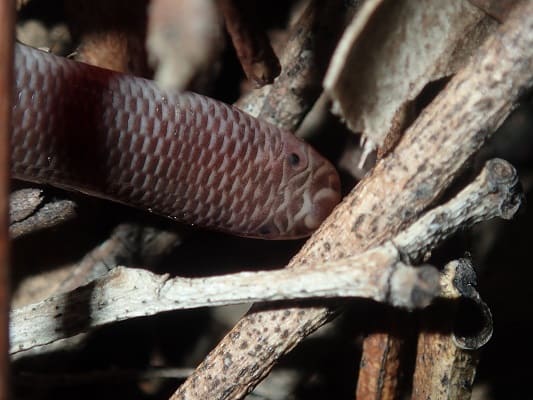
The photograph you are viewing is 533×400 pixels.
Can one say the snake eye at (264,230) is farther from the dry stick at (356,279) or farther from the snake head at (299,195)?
the dry stick at (356,279)

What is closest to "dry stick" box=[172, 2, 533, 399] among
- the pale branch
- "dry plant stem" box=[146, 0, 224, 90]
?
the pale branch

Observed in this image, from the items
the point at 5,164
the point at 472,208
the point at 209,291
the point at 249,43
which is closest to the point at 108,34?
the point at 249,43

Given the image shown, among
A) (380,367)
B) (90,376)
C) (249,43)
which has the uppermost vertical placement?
(249,43)

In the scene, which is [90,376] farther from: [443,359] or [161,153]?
[443,359]

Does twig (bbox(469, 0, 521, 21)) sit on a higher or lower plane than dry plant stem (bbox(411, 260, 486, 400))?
higher

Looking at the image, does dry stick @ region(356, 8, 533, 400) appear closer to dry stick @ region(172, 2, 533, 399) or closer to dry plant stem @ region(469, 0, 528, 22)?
dry stick @ region(172, 2, 533, 399)

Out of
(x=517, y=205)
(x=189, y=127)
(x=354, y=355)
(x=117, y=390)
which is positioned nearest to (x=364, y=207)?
(x=517, y=205)

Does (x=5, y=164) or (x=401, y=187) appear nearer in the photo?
(x=5, y=164)
